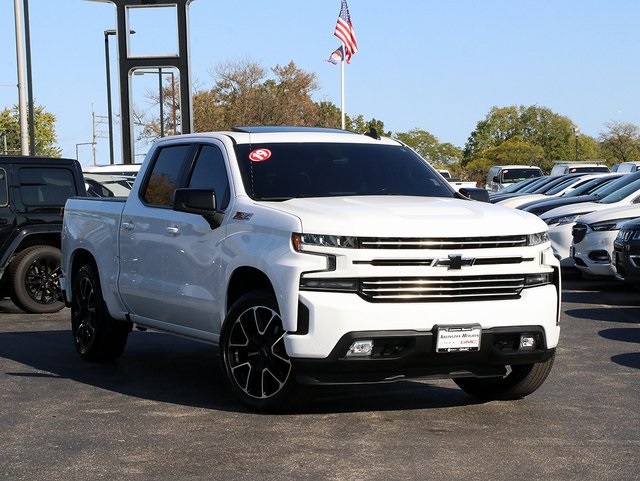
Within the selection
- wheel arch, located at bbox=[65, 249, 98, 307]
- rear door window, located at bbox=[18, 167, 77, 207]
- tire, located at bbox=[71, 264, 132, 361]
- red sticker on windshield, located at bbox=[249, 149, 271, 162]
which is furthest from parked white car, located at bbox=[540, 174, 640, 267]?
red sticker on windshield, located at bbox=[249, 149, 271, 162]

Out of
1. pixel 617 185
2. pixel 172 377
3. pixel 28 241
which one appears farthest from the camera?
pixel 617 185

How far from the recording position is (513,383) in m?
8.45

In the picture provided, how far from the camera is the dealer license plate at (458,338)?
744cm

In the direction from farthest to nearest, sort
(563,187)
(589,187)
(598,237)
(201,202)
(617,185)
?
(563,187), (589,187), (617,185), (598,237), (201,202)

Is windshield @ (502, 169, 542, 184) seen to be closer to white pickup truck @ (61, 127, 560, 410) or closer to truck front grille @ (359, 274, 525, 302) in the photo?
white pickup truck @ (61, 127, 560, 410)

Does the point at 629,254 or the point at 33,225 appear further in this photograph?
the point at 33,225

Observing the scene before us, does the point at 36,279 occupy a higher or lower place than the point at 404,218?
lower

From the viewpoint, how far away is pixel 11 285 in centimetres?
1507

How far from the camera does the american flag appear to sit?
49969 mm

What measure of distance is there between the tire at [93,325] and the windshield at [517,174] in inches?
1789

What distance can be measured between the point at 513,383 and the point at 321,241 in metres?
1.86

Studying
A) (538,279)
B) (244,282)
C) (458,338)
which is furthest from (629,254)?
(458,338)

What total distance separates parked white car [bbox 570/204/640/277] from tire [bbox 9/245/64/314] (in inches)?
278

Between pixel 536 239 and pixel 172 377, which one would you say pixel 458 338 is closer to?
pixel 536 239
